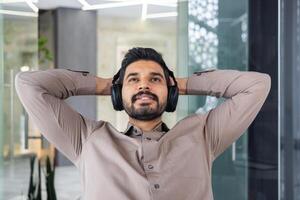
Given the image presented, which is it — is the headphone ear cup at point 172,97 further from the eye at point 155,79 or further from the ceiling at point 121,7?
the ceiling at point 121,7

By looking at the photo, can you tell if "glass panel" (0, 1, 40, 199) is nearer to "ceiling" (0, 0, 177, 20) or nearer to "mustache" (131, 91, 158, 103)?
"mustache" (131, 91, 158, 103)

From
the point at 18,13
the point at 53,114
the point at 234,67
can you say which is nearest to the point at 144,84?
the point at 53,114

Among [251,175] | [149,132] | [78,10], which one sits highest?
[78,10]

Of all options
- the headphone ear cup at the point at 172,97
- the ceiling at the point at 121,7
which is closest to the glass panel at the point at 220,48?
the headphone ear cup at the point at 172,97

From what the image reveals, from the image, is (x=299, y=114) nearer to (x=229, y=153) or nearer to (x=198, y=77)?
(x=229, y=153)

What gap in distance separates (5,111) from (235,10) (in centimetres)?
133

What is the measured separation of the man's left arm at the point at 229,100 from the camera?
1.18 meters

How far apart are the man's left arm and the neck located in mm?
141

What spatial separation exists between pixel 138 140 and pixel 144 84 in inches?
6.1

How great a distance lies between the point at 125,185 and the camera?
42.1 inches

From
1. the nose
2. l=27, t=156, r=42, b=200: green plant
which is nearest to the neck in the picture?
the nose

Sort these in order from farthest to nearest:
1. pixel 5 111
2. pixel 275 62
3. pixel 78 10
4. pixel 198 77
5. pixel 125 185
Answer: pixel 78 10, pixel 5 111, pixel 275 62, pixel 198 77, pixel 125 185

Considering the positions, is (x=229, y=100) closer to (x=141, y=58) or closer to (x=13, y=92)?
(x=141, y=58)

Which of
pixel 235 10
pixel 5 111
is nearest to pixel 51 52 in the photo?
pixel 5 111
